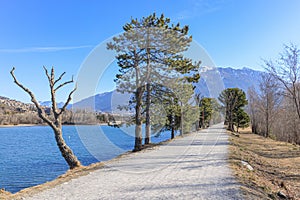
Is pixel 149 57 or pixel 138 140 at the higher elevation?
pixel 149 57

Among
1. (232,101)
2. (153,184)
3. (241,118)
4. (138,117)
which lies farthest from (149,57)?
(241,118)

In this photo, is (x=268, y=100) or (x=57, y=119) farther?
(x=268, y=100)

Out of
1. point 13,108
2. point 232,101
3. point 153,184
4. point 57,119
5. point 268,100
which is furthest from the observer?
point 13,108

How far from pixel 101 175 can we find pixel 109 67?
30.5 ft

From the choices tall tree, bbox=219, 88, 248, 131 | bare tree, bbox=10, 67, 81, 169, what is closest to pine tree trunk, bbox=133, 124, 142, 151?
bare tree, bbox=10, 67, 81, 169

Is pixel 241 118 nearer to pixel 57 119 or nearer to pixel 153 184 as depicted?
pixel 57 119

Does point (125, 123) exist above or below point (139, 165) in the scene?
above

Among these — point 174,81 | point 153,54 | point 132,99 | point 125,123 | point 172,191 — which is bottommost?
point 172,191

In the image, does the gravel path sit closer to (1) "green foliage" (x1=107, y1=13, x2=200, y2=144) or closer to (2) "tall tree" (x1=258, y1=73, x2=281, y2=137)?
(1) "green foliage" (x1=107, y1=13, x2=200, y2=144)

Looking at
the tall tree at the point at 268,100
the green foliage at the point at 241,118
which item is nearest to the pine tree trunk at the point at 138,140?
the tall tree at the point at 268,100

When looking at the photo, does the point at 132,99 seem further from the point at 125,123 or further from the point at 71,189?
the point at 71,189

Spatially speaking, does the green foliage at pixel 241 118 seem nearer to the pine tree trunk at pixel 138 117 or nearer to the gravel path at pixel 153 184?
the pine tree trunk at pixel 138 117

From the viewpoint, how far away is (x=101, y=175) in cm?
Result: 844

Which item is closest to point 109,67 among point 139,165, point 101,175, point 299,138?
point 139,165
